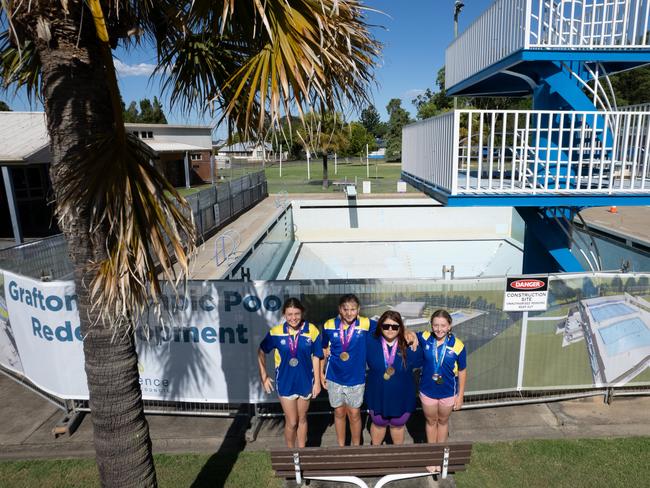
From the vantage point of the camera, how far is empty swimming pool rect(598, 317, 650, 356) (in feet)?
16.9

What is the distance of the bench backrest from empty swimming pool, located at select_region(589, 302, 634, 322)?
275 centimetres

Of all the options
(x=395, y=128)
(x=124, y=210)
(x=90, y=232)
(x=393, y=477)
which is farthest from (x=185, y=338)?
(x=395, y=128)

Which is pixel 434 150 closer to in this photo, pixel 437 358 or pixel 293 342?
pixel 437 358

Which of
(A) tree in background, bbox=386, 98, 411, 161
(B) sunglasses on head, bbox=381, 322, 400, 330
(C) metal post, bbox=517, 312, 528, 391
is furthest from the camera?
(A) tree in background, bbox=386, 98, 411, 161

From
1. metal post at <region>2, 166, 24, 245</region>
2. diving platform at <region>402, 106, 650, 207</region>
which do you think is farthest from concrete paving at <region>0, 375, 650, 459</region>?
metal post at <region>2, 166, 24, 245</region>

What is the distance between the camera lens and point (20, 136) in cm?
1466

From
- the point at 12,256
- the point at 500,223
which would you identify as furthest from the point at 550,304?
the point at 500,223

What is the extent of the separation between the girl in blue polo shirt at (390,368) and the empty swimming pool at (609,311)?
2.50 metres

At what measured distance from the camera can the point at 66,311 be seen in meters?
4.89

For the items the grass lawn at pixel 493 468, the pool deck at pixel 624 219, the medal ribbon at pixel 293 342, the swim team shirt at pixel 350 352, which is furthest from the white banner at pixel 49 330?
the pool deck at pixel 624 219

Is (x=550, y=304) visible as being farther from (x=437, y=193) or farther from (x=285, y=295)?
(x=285, y=295)

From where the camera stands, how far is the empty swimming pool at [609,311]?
509 centimetres

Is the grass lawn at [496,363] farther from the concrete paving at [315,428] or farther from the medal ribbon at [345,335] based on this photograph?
the medal ribbon at [345,335]

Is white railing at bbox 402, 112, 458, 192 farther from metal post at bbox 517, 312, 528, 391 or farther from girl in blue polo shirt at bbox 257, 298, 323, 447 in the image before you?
girl in blue polo shirt at bbox 257, 298, 323, 447
